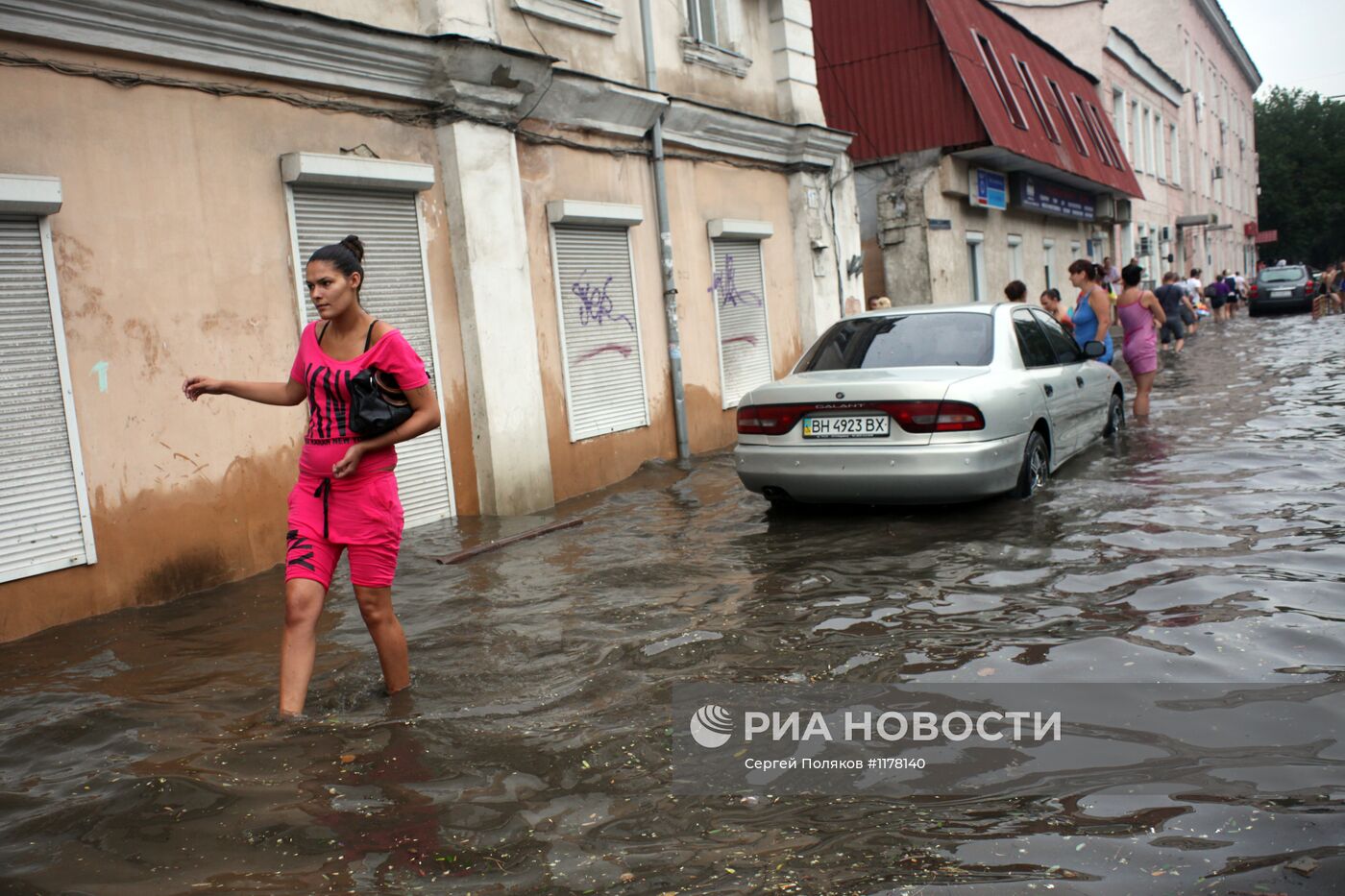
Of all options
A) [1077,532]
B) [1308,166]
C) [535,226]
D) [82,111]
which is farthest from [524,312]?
[1308,166]

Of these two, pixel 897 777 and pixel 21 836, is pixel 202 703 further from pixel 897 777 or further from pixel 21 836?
pixel 897 777

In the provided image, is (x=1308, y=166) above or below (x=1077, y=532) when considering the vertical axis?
above

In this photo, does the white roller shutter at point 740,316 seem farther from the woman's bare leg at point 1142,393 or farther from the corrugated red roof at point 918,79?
the corrugated red roof at point 918,79

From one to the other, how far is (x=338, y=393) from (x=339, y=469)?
1.01ft

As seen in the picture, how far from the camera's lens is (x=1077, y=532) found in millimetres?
6863

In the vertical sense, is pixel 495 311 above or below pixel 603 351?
above

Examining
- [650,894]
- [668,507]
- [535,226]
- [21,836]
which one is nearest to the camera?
[650,894]

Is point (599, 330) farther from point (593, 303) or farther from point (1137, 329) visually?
point (1137, 329)

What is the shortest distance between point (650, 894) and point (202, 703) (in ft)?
8.78

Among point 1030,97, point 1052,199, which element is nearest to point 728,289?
point 1030,97

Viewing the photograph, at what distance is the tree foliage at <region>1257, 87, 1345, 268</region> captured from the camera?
72.6 meters

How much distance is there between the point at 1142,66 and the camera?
37906 millimetres

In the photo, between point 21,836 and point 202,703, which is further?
point 202,703

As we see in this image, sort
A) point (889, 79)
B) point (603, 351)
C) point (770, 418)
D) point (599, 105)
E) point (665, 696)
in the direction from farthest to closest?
point (889, 79), point (603, 351), point (599, 105), point (770, 418), point (665, 696)
